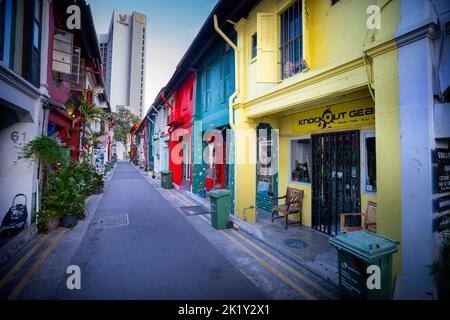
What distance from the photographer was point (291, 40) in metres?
5.47

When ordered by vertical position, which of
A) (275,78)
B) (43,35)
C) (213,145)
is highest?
(43,35)

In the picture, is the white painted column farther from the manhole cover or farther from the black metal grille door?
the black metal grille door

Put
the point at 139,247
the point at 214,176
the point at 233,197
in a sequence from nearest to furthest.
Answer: the point at 139,247 < the point at 233,197 < the point at 214,176

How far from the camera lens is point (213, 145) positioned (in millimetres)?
12062

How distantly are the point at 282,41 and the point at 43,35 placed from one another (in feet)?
23.2

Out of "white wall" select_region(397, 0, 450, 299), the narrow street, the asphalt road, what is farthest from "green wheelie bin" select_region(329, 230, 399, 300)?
the asphalt road

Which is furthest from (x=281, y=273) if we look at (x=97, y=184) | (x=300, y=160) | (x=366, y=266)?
(x=97, y=184)

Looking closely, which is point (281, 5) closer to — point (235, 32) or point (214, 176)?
point (235, 32)

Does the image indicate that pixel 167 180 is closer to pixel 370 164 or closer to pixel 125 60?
pixel 370 164

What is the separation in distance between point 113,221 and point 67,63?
5786 millimetres

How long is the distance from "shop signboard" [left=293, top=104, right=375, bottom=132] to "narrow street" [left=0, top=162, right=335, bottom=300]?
3.72 metres

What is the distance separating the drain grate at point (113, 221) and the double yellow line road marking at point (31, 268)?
3.83 feet
